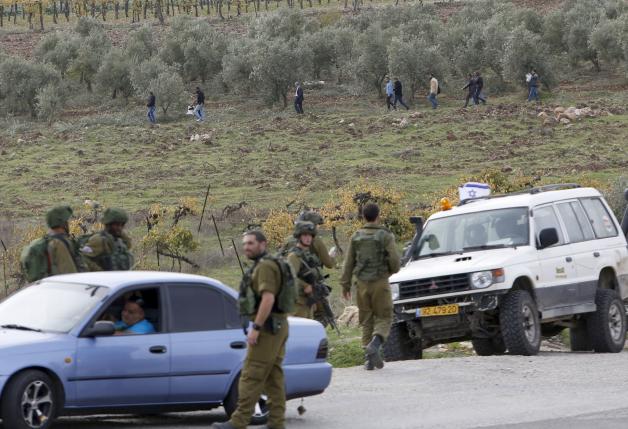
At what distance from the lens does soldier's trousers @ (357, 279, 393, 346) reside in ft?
44.6

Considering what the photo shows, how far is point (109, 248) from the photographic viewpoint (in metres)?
12.3

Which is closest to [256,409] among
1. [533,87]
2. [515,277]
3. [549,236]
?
[515,277]

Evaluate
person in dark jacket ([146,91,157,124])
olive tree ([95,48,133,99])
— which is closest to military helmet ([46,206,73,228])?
person in dark jacket ([146,91,157,124])

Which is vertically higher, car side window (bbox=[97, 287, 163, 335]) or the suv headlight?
car side window (bbox=[97, 287, 163, 335])

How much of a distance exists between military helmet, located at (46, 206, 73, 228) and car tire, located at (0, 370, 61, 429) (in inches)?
110

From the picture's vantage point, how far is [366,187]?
32969mm

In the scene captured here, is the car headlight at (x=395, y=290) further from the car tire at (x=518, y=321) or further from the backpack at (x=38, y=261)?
the backpack at (x=38, y=261)

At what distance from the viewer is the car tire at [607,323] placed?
52.0 ft

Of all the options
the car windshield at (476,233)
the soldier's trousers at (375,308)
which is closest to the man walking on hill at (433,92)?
the car windshield at (476,233)

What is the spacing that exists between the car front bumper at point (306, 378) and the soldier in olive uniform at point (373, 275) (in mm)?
2861

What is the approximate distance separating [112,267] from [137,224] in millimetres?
20514

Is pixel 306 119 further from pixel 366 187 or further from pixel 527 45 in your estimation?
pixel 366 187

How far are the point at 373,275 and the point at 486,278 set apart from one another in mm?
1578

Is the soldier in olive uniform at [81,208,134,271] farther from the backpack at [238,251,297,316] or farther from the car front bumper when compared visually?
the backpack at [238,251,297,316]
